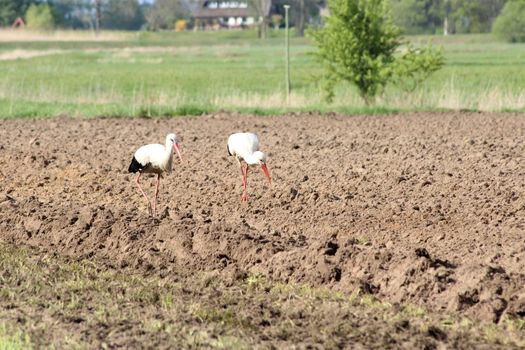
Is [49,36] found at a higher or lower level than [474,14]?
lower

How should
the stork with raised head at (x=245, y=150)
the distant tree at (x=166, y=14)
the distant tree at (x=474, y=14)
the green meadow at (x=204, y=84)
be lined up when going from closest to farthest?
1. the stork with raised head at (x=245, y=150)
2. the green meadow at (x=204, y=84)
3. the distant tree at (x=474, y=14)
4. the distant tree at (x=166, y=14)

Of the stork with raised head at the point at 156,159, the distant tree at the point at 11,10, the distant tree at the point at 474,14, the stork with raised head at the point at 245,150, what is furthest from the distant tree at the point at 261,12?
the stork with raised head at the point at 156,159

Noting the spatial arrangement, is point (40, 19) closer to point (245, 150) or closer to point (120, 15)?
point (120, 15)

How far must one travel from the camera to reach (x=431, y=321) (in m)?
8.63

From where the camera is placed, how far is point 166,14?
180m

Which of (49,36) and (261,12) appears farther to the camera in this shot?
(261,12)

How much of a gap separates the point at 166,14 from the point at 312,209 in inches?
6634

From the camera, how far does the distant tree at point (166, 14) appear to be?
172 metres

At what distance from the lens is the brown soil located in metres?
9.95

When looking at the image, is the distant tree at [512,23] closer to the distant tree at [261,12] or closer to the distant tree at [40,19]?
the distant tree at [261,12]

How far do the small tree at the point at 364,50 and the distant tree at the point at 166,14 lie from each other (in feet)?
446

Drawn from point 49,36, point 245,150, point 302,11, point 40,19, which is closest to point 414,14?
point 302,11

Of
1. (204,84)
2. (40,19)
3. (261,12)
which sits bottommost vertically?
(40,19)

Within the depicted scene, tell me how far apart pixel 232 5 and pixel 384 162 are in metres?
142
